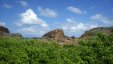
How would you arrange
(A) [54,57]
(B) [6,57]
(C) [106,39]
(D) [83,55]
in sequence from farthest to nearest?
(C) [106,39], (D) [83,55], (A) [54,57], (B) [6,57]

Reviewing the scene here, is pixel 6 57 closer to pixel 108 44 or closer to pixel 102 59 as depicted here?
pixel 102 59

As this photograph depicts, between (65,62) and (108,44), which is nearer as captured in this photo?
(65,62)

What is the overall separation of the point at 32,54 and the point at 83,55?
784cm

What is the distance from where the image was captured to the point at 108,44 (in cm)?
3791

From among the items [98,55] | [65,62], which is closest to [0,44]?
[65,62]

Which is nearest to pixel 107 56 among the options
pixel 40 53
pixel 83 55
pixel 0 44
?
pixel 83 55

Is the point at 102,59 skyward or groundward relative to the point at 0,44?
groundward

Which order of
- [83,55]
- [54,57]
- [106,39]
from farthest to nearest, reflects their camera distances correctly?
[106,39]
[83,55]
[54,57]

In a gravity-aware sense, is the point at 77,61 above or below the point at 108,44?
below

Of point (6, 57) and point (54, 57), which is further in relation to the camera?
point (54, 57)

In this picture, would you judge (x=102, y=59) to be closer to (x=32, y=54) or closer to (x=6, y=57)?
(x=32, y=54)

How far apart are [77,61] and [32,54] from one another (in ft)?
21.3

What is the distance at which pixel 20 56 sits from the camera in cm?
3120

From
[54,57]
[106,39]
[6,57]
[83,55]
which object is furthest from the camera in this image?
[106,39]
